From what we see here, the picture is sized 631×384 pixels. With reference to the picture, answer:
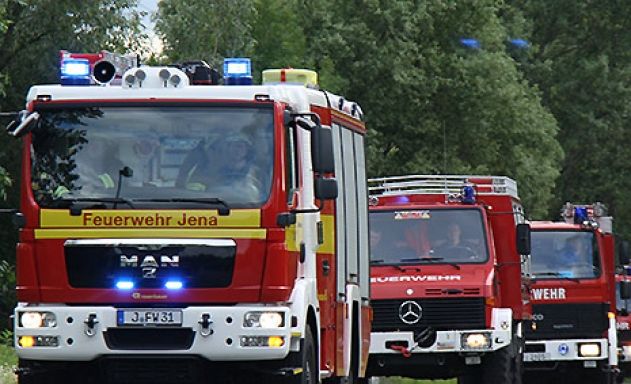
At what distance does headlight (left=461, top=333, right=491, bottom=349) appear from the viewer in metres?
22.6

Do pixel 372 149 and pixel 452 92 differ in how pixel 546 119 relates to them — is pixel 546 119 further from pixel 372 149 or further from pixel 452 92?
pixel 372 149

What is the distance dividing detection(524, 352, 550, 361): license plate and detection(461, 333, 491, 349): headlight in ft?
16.1

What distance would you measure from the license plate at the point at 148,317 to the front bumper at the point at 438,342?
27.4ft

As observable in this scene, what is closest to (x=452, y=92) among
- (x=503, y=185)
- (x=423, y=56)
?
(x=423, y=56)

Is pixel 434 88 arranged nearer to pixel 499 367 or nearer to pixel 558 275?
pixel 558 275

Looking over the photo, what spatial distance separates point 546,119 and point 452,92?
4986 mm

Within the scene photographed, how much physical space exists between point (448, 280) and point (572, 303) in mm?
5394

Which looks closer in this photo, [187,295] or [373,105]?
[187,295]

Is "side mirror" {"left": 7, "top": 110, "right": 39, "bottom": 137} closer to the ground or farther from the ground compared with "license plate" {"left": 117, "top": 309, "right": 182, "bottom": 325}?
farther from the ground

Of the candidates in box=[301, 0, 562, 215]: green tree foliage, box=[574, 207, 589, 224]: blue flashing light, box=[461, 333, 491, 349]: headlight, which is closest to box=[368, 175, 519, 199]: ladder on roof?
box=[461, 333, 491, 349]: headlight

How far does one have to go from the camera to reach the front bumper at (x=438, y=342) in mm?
22547

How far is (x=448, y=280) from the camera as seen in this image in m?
22.7

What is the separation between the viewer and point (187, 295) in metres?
14.4

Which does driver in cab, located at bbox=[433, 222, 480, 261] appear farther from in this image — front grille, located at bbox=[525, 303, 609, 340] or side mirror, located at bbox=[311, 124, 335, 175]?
side mirror, located at bbox=[311, 124, 335, 175]
